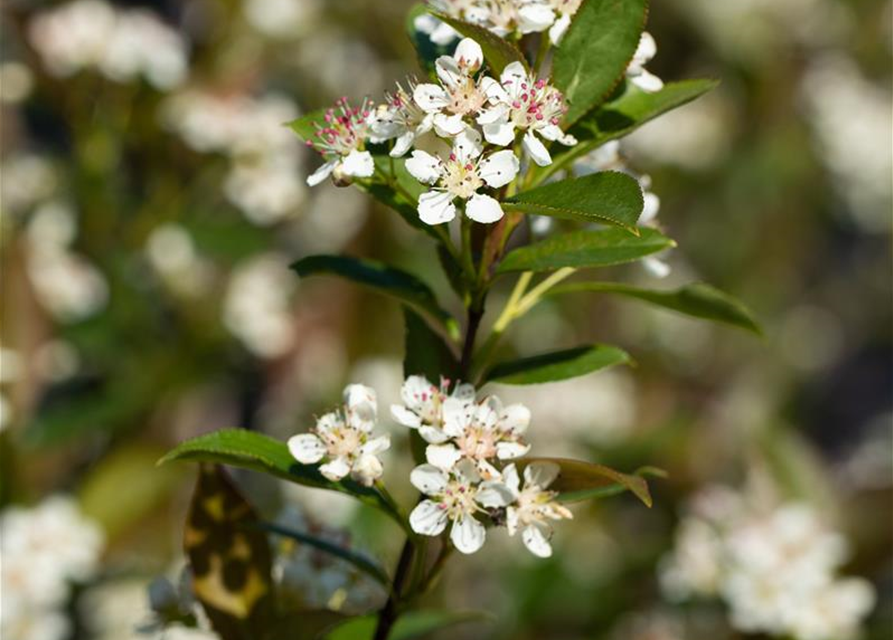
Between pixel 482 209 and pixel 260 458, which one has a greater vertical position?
pixel 482 209

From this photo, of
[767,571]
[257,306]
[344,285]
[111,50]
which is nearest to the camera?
[767,571]

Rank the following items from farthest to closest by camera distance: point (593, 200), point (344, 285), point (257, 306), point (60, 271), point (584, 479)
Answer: point (344, 285) < point (257, 306) < point (60, 271) < point (584, 479) < point (593, 200)

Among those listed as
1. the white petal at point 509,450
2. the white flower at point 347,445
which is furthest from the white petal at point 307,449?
the white petal at point 509,450

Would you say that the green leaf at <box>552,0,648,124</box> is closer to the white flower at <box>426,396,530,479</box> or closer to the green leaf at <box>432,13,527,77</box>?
the green leaf at <box>432,13,527,77</box>

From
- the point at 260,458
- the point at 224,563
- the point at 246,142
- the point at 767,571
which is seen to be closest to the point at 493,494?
the point at 260,458

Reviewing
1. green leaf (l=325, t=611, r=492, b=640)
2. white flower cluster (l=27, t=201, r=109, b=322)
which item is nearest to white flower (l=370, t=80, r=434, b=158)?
green leaf (l=325, t=611, r=492, b=640)

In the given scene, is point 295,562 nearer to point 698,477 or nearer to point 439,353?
point 439,353

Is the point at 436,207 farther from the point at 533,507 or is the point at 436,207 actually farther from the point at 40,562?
the point at 40,562
